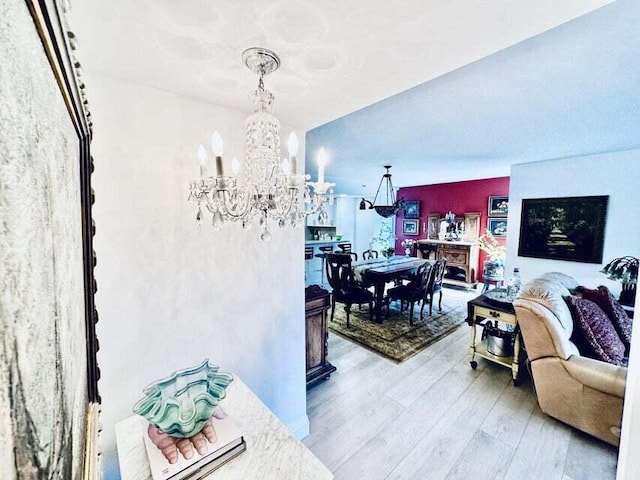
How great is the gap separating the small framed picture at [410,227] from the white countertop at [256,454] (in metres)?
6.82

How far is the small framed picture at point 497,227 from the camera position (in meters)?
5.65

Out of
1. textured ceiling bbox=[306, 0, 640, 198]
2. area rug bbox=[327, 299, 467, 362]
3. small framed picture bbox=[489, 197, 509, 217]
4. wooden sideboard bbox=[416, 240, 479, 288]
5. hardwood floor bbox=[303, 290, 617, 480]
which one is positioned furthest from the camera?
wooden sideboard bbox=[416, 240, 479, 288]

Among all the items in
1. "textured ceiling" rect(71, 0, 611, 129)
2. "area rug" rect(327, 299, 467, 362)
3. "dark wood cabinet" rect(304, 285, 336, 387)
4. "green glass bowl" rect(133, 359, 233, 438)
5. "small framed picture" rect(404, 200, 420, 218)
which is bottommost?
"area rug" rect(327, 299, 467, 362)

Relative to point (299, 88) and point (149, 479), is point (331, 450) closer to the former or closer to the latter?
point (149, 479)

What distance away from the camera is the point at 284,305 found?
1853mm

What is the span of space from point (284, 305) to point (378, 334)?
2.21 meters

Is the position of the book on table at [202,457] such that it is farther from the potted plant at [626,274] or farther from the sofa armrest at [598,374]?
the potted plant at [626,274]

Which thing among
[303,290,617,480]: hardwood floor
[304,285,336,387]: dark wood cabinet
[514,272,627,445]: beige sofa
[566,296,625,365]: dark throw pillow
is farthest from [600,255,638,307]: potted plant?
[304,285,336,387]: dark wood cabinet

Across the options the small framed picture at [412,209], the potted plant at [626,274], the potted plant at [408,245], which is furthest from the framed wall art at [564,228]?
the small framed picture at [412,209]

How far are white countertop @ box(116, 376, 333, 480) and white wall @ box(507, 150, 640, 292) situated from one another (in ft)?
14.1

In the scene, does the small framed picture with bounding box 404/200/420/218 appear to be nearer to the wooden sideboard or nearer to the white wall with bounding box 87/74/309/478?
the wooden sideboard


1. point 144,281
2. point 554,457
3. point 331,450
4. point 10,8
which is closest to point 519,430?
point 554,457

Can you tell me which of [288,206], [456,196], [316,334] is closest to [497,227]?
[456,196]

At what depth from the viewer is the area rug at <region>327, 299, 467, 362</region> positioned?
3264 millimetres
